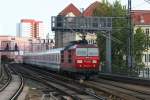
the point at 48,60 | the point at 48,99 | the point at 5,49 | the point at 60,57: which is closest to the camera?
the point at 48,99

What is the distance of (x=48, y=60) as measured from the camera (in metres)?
67.8

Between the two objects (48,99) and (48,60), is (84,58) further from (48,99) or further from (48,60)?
(48,60)

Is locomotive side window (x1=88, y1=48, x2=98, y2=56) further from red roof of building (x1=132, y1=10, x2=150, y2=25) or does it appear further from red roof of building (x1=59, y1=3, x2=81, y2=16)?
red roof of building (x1=59, y1=3, x2=81, y2=16)

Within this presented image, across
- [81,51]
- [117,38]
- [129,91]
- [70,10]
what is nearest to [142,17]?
[70,10]

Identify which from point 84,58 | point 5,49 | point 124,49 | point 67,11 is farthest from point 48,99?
point 5,49

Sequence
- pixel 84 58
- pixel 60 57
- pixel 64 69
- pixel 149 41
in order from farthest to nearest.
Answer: pixel 149 41 → pixel 60 57 → pixel 64 69 → pixel 84 58

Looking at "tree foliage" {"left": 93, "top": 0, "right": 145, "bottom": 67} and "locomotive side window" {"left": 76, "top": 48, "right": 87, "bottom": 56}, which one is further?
"tree foliage" {"left": 93, "top": 0, "right": 145, "bottom": 67}

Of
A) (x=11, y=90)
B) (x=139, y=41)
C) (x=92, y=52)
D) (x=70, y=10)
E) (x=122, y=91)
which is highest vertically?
(x=70, y=10)

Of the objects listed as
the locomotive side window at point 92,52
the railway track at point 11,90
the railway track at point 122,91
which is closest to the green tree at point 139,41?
the locomotive side window at point 92,52

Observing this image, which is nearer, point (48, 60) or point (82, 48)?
point (82, 48)

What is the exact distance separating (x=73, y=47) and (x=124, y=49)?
45.8 m

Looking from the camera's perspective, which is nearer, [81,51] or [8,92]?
[8,92]

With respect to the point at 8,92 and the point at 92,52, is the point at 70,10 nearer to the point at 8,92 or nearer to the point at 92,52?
the point at 92,52

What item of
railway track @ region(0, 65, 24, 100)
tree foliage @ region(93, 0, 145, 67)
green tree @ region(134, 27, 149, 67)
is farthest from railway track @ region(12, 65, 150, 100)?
green tree @ region(134, 27, 149, 67)
